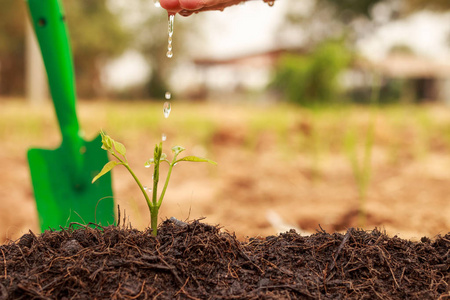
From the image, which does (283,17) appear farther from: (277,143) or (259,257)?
(259,257)

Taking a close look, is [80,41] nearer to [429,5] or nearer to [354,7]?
[429,5]

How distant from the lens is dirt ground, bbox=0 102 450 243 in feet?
6.64

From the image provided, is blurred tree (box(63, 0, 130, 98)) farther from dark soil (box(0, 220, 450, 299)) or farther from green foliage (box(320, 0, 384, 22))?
dark soil (box(0, 220, 450, 299))

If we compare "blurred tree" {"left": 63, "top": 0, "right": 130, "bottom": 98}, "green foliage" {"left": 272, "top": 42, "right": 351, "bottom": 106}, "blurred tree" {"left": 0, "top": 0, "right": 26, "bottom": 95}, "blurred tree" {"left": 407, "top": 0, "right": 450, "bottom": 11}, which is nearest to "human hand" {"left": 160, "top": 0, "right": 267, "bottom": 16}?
"green foliage" {"left": 272, "top": 42, "right": 351, "bottom": 106}

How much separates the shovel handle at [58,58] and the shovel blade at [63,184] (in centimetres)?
9

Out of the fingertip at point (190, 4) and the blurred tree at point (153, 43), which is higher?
the blurred tree at point (153, 43)

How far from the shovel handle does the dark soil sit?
0.85 meters

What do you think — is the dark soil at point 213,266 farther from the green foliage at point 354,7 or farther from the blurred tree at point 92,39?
the green foliage at point 354,7

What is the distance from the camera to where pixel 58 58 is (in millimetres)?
1499

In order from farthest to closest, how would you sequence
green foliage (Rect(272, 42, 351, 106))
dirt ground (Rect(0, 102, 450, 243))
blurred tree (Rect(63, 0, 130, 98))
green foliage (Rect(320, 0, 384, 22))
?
green foliage (Rect(320, 0, 384, 22)) < blurred tree (Rect(63, 0, 130, 98)) < green foliage (Rect(272, 42, 351, 106)) < dirt ground (Rect(0, 102, 450, 243))

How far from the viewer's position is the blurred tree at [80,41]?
14234mm

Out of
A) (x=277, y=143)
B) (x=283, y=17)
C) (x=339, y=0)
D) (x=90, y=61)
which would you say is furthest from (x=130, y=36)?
(x=277, y=143)

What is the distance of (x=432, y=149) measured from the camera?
4418mm

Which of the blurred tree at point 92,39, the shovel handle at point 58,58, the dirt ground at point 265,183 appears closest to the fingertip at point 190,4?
the dirt ground at point 265,183
